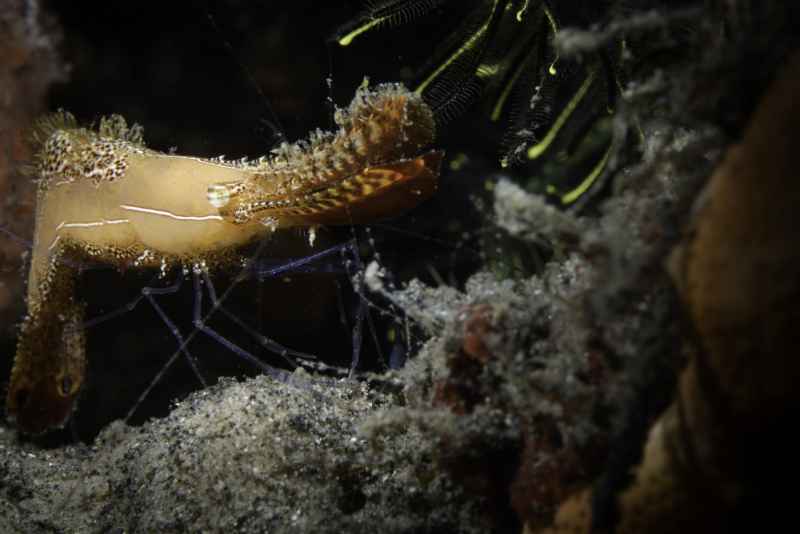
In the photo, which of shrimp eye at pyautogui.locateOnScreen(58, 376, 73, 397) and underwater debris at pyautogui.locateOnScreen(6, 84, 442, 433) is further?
shrimp eye at pyautogui.locateOnScreen(58, 376, 73, 397)

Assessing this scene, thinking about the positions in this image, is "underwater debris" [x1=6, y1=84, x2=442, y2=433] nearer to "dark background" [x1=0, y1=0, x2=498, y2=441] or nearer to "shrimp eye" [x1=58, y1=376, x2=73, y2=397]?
"shrimp eye" [x1=58, y1=376, x2=73, y2=397]

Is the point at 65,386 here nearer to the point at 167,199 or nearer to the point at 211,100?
the point at 167,199

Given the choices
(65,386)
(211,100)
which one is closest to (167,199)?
(211,100)

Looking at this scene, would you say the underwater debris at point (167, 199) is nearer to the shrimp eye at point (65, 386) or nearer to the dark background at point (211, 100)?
the shrimp eye at point (65, 386)

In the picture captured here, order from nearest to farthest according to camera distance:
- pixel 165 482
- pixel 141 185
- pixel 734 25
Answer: pixel 734 25 → pixel 165 482 → pixel 141 185

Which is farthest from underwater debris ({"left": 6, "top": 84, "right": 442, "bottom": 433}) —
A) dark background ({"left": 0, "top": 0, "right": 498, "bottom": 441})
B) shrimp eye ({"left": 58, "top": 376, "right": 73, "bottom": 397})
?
dark background ({"left": 0, "top": 0, "right": 498, "bottom": 441})

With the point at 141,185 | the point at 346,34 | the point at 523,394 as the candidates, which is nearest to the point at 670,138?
the point at 523,394

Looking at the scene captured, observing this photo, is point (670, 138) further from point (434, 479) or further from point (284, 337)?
point (284, 337)

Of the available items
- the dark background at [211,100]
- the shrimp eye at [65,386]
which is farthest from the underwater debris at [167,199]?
the dark background at [211,100]
